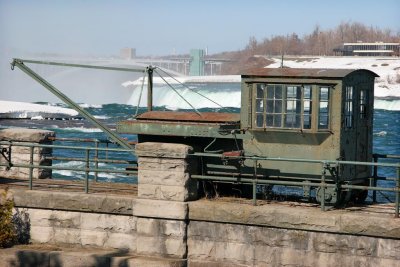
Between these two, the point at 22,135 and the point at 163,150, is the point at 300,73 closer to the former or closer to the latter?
the point at 163,150

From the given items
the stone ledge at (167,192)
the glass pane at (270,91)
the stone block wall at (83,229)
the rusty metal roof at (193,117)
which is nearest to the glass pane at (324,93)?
the glass pane at (270,91)

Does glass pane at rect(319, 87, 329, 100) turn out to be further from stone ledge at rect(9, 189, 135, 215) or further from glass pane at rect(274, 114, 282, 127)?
stone ledge at rect(9, 189, 135, 215)

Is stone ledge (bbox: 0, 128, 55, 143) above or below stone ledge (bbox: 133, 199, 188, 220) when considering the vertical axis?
above

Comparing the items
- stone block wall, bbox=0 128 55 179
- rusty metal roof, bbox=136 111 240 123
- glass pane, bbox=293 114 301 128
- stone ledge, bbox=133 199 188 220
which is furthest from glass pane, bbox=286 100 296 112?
stone block wall, bbox=0 128 55 179

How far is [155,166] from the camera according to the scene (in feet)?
45.6

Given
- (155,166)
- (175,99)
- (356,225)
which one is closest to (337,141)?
(356,225)

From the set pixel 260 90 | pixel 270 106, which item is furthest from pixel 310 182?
pixel 260 90

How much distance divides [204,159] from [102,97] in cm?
17828

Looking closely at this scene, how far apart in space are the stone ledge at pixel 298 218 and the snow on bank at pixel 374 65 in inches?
5256

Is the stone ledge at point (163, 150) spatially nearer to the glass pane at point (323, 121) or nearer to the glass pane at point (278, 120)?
the glass pane at point (278, 120)

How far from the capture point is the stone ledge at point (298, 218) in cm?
1258

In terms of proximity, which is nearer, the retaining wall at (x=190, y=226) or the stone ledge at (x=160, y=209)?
the retaining wall at (x=190, y=226)

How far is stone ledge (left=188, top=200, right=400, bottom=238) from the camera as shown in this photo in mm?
12578

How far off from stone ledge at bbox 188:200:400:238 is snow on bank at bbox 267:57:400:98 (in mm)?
133502
